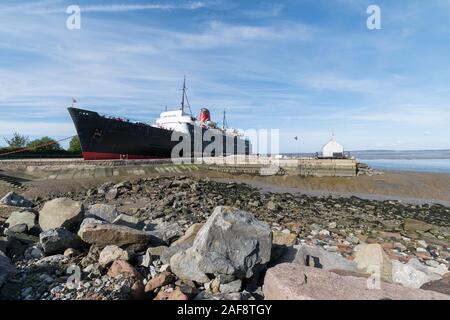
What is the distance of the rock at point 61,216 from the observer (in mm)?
6230

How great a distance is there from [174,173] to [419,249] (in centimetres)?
2298

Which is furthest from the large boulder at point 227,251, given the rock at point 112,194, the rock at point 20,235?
the rock at point 112,194

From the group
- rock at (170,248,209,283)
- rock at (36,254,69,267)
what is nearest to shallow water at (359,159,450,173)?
rock at (170,248,209,283)

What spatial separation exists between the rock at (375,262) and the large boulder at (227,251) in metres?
2.04

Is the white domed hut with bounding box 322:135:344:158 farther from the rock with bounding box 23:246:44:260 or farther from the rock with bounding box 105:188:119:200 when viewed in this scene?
the rock with bounding box 23:246:44:260

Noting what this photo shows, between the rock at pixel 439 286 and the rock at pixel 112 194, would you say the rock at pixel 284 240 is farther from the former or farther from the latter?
the rock at pixel 112 194

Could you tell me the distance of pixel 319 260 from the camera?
5.26m

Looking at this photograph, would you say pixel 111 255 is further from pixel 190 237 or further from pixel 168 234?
pixel 168 234

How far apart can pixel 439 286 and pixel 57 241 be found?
6.55 meters

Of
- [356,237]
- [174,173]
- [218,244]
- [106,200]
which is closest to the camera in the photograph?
[218,244]

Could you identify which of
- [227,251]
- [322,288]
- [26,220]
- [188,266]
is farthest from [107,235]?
[322,288]

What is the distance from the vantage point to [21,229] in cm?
609
